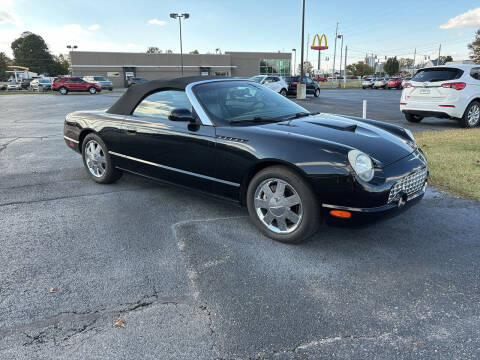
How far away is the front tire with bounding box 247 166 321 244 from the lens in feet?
9.91

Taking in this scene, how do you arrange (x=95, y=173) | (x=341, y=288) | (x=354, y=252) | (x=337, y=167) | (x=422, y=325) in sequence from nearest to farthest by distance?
(x=422, y=325), (x=341, y=288), (x=337, y=167), (x=354, y=252), (x=95, y=173)

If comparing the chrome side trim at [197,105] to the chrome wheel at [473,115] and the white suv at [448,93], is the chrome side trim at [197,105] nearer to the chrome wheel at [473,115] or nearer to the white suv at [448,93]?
the white suv at [448,93]

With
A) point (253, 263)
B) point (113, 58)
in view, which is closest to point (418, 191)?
point (253, 263)

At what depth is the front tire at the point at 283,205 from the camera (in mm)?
3021

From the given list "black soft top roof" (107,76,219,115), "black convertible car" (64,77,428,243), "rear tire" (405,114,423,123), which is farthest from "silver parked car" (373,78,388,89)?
"black soft top roof" (107,76,219,115)

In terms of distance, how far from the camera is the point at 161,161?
160 inches

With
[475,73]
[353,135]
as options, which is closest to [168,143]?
[353,135]

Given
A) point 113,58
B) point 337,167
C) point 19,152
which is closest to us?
point 337,167

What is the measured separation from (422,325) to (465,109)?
9.11 metres

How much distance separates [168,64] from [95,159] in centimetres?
6168

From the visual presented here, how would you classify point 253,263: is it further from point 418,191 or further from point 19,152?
point 19,152

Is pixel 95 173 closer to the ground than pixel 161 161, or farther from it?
closer to the ground

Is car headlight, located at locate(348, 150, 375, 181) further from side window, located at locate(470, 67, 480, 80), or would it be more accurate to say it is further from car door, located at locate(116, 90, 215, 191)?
side window, located at locate(470, 67, 480, 80)

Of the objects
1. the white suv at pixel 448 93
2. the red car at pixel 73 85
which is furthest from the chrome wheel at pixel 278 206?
the red car at pixel 73 85
